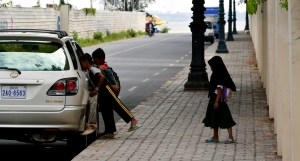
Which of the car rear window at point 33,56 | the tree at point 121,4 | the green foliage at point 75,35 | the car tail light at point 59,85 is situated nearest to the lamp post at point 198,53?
the car rear window at point 33,56

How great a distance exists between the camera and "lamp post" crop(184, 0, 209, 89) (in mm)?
21344

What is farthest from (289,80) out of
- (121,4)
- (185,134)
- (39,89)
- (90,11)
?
(121,4)

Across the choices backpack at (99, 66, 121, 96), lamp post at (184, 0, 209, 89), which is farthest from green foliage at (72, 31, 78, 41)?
backpack at (99, 66, 121, 96)

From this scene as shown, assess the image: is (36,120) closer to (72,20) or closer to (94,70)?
(94,70)

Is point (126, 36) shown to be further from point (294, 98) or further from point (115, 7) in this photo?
point (294, 98)

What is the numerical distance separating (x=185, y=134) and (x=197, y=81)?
8596 mm

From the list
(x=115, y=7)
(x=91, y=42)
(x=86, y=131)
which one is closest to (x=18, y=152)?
(x=86, y=131)

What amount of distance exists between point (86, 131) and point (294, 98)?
4.05 meters

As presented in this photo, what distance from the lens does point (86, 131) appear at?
37.6 ft

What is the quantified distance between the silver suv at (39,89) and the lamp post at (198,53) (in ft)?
34.2

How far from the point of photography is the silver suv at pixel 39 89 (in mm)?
10484

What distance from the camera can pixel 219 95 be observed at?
11648mm

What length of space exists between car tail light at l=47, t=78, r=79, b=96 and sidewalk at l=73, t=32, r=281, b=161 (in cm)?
84

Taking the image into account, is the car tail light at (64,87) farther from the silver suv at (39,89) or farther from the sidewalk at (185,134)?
the sidewalk at (185,134)
